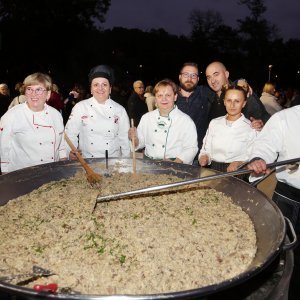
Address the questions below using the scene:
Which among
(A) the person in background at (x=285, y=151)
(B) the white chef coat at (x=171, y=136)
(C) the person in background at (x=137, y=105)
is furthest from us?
(C) the person in background at (x=137, y=105)

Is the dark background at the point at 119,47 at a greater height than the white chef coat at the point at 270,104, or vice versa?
the dark background at the point at 119,47

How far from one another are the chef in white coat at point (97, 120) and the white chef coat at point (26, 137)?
1.05 ft

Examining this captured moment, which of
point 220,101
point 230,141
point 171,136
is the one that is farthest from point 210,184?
point 220,101

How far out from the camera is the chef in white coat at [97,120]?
367cm

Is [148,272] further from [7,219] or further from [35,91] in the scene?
[35,91]

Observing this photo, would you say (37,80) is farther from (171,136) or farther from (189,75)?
(189,75)

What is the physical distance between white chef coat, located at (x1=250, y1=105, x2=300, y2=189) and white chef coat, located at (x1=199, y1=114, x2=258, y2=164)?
79 centimetres

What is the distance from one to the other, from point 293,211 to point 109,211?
4.47ft

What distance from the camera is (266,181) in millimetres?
3176

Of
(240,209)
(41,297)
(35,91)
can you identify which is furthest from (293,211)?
(35,91)

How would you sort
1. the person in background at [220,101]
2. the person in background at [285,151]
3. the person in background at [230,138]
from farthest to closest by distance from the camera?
the person in background at [220,101] → the person in background at [230,138] → the person in background at [285,151]

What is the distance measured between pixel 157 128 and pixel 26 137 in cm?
135

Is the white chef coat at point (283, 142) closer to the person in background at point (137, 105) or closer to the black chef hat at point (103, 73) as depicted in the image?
the black chef hat at point (103, 73)

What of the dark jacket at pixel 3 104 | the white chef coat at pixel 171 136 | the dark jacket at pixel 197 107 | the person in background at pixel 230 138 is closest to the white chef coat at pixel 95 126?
the white chef coat at pixel 171 136
